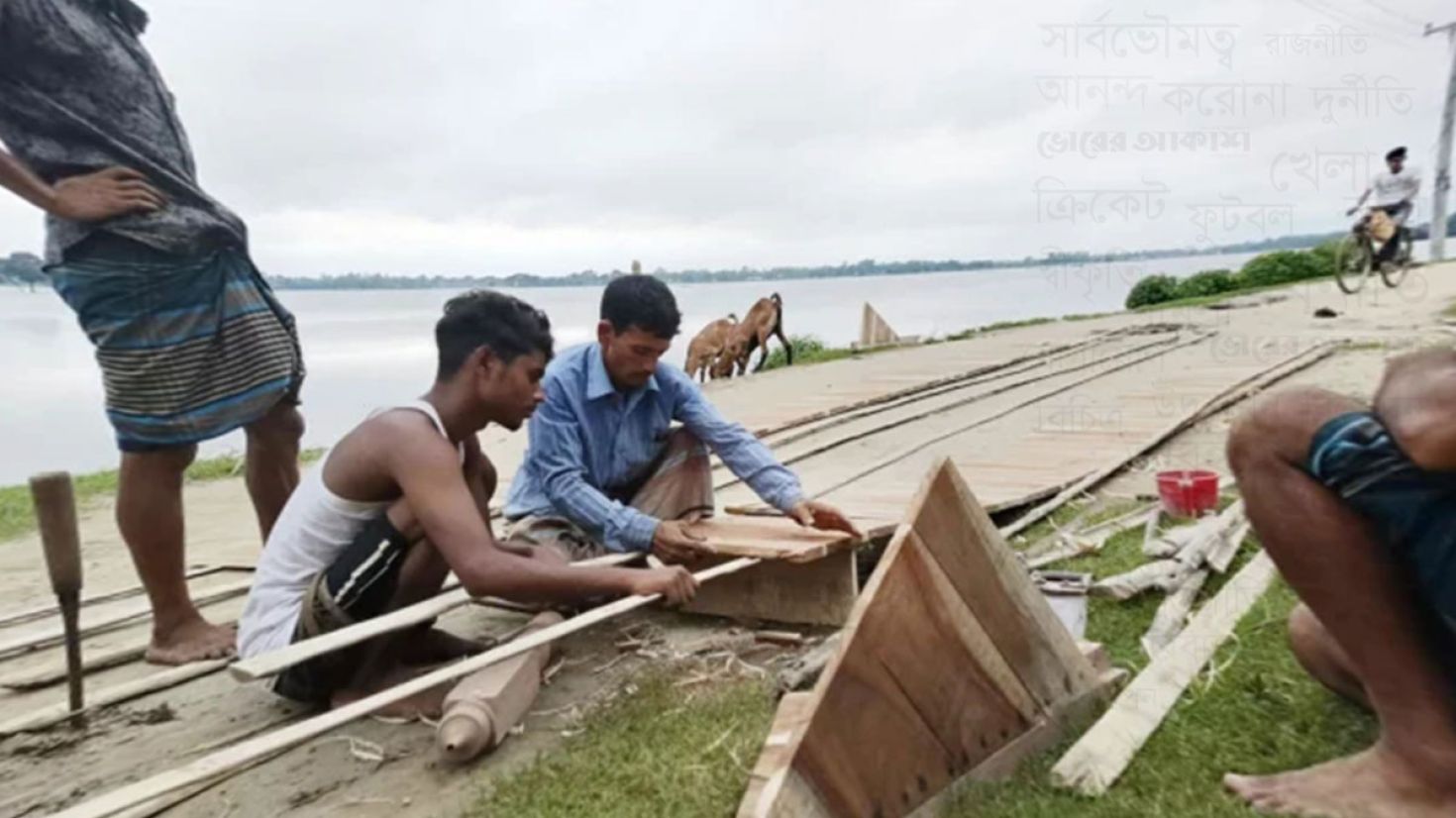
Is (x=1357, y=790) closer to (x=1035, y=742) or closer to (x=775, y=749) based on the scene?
(x=1035, y=742)

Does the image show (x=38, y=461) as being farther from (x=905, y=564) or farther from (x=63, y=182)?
(x=905, y=564)

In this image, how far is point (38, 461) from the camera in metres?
8.38

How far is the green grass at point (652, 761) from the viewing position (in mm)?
2129

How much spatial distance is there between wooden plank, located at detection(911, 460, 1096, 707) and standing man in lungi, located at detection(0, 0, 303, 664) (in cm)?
198

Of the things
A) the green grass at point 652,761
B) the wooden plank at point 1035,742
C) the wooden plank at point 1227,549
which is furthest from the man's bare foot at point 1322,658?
the green grass at point 652,761

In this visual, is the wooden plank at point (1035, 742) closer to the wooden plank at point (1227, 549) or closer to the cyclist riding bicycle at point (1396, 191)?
the wooden plank at point (1227, 549)

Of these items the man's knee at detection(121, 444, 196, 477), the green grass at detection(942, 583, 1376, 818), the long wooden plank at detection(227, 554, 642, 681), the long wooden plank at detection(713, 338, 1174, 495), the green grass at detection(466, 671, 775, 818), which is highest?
the man's knee at detection(121, 444, 196, 477)

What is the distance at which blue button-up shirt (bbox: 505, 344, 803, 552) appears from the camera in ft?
10.6

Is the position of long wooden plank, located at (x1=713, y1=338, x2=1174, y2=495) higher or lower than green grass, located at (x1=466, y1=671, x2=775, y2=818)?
higher

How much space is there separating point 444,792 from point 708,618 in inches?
48.5

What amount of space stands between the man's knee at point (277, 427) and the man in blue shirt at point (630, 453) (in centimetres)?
70

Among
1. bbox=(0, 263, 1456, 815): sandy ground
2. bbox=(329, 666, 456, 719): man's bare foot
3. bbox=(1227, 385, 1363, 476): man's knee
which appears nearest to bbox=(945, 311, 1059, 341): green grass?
bbox=(0, 263, 1456, 815): sandy ground

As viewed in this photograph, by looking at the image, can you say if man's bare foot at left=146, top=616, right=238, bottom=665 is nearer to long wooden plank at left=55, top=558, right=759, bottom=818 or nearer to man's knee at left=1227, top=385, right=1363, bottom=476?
long wooden plank at left=55, top=558, right=759, bottom=818

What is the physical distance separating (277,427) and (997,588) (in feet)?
7.04
